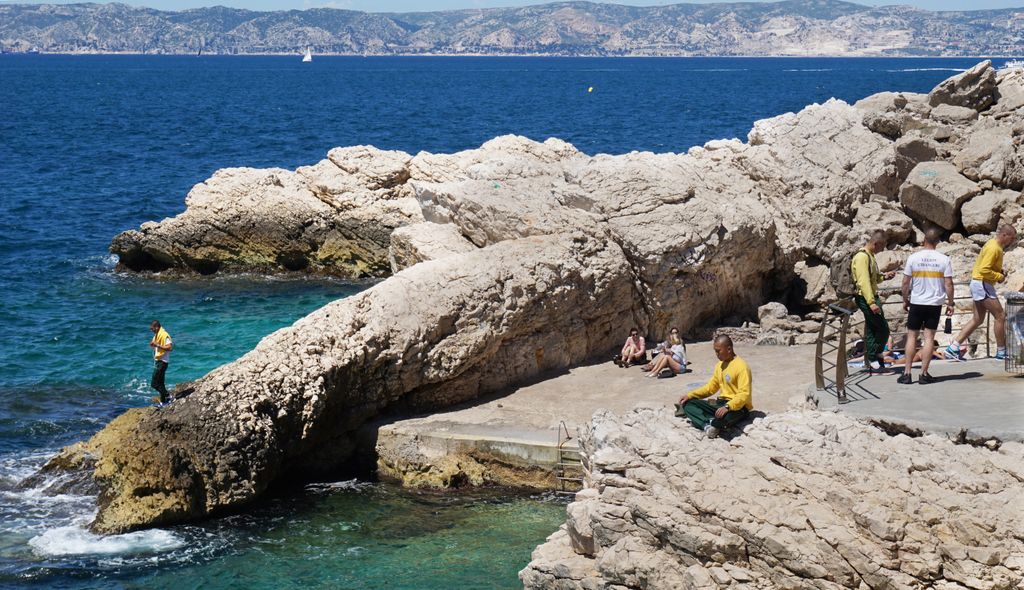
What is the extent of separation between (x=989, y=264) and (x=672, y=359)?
228 inches

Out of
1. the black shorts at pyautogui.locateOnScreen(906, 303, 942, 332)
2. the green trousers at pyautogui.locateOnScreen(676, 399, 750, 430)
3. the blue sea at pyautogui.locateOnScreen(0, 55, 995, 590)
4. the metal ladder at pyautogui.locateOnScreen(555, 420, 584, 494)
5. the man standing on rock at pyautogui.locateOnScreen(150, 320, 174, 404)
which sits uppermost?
the black shorts at pyautogui.locateOnScreen(906, 303, 942, 332)

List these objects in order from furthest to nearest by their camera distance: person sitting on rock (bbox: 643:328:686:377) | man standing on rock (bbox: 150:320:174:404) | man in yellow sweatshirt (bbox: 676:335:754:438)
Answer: man standing on rock (bbox: 150:320:174:404) → person sitting on rock (bbox: 643:328:686:377) → man in yellow sweatshirt (bbox: 676:335:754:438)

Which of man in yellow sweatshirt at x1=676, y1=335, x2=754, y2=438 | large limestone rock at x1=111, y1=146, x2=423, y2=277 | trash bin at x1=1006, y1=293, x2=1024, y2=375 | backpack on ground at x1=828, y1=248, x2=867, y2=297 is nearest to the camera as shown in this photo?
man in yellow sweatshirt at x1=676, y1=335, x2=754, y2=438

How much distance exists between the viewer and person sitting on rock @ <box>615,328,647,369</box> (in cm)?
1923

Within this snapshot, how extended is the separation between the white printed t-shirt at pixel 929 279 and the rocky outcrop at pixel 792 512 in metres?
2.40

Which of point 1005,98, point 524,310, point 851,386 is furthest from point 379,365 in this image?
point 1005,98

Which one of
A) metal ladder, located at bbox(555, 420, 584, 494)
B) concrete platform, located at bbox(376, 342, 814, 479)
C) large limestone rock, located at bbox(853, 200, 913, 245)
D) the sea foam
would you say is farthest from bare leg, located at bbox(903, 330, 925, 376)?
large limestone rock, located at bbox(853, 200, 913, 245)

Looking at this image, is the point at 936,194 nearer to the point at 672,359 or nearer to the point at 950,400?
the point at 672,359

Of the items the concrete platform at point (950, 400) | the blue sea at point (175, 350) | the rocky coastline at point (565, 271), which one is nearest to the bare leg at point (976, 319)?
the concrete platform at point (950, 400)

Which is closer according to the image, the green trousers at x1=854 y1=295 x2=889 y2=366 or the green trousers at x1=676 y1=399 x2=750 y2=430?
the green trousers at x1=676 y1=399 x2=750 y2=430

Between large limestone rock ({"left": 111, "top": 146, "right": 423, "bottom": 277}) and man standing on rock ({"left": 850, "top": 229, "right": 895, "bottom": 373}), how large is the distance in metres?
18.3

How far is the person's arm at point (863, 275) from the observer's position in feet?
47.5

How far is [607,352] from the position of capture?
2002 centimetres

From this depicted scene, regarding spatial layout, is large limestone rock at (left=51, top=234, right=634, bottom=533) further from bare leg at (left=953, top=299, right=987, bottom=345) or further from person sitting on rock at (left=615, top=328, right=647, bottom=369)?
bare leg at (left=953, top=299, right=987, bottom=345)
